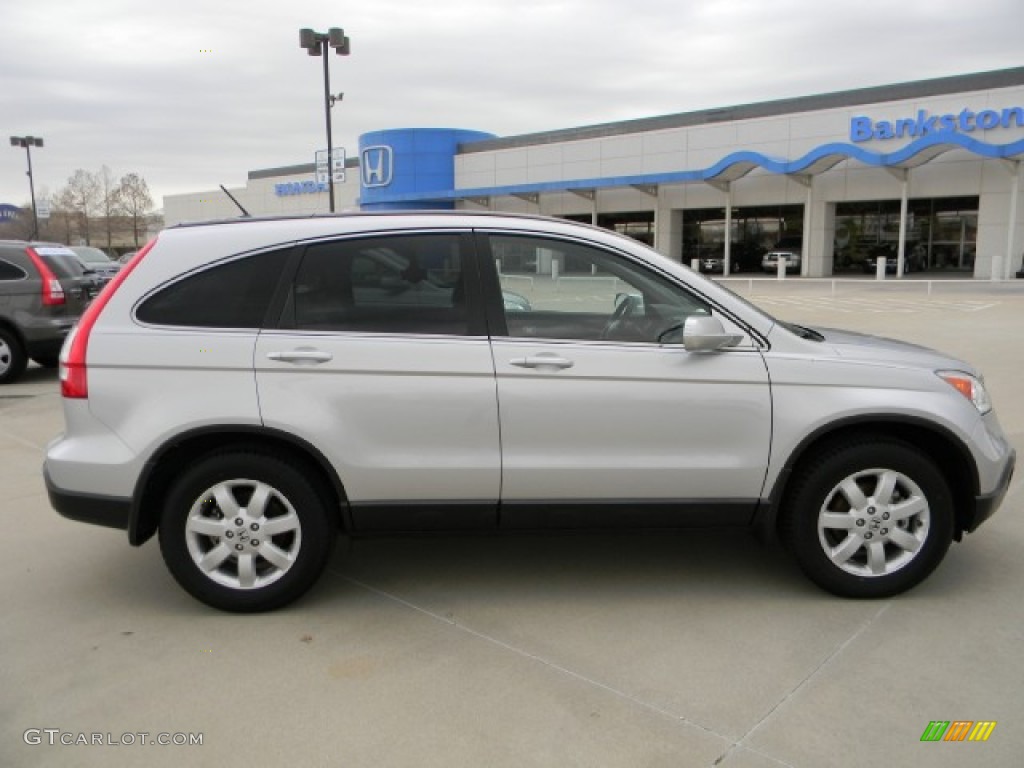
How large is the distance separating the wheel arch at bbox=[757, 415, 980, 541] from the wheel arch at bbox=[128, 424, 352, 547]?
6.28 ft

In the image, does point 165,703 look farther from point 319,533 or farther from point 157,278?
point 157,278

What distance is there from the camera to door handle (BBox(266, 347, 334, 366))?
3557mm

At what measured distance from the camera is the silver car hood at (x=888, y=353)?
3766mm

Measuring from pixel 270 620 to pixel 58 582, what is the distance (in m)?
1.28

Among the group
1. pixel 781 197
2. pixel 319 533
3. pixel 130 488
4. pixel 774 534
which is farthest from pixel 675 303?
pixel 781 197

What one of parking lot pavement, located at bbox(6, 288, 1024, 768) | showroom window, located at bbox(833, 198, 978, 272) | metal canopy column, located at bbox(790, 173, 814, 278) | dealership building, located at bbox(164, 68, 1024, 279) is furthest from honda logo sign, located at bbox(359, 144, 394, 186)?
parking lot pavement, located at bbox(6, 288, 1024, 768)

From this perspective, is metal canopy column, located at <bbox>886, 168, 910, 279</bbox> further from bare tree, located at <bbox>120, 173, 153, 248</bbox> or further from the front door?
bare tree, located at <bbox>120, 173, 153, 248</bbox>

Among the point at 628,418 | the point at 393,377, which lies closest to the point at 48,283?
the point at 393,377

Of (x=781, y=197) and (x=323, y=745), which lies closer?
(x=323, y=745)

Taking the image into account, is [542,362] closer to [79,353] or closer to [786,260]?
[79,353]

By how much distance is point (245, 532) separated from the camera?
363 cm

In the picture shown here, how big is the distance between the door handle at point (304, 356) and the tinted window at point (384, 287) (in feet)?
0.42

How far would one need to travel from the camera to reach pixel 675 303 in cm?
377

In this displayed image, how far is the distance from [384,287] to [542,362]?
0.79 m
